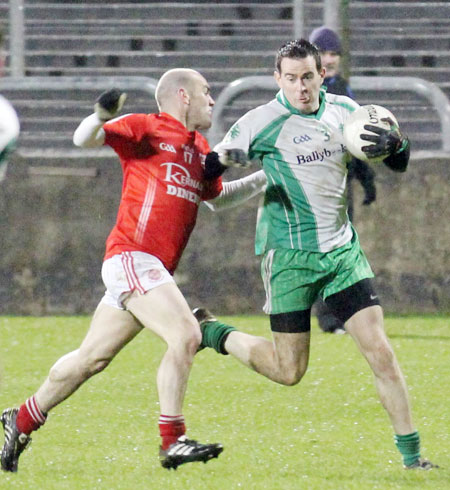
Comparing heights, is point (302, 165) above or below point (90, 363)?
above

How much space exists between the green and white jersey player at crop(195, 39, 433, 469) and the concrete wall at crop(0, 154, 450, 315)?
→ 209 inches

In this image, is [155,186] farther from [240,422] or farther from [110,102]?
[240,422]

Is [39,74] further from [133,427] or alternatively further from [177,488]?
[177,488]

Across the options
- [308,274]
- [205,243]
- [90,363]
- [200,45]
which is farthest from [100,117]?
[200,45]

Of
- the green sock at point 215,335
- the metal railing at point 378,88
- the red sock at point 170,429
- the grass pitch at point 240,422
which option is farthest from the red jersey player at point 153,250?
the metal railing at point 378,88

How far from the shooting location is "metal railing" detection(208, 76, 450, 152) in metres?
11.1

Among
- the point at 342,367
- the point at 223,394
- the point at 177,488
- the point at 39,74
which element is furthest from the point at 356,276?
the point at 39,74

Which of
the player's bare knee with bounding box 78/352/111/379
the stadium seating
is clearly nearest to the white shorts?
the player's bare knee with bounding box 78/352/111/379

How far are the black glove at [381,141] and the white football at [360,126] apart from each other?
18 millimetres

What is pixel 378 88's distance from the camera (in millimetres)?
11375

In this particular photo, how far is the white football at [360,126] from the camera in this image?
580 centimetres

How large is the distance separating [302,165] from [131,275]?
3.18ft

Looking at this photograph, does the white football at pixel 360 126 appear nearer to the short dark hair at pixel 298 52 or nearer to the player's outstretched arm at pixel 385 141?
the player's outstretched arm at pixel 385 141

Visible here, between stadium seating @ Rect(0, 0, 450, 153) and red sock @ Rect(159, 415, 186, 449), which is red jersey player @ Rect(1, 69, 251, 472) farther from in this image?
stadium seating @ Rect(0, 0, 450, 153)
